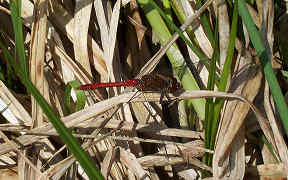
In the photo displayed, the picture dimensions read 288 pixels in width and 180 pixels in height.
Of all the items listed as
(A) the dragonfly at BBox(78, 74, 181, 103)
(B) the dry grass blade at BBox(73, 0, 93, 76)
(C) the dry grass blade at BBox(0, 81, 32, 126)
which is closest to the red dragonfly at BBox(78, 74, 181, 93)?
(A) the dragonfly at BBox(78, 74, 181, 103)

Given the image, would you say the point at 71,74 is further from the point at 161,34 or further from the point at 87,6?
the point at 161,34

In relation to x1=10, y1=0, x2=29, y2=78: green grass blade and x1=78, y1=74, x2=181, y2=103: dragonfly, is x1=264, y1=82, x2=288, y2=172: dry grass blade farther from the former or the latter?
x1=10, y1=0, x2=29, y2=78: green grass blade

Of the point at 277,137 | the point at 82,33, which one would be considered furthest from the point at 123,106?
the point at 277,137

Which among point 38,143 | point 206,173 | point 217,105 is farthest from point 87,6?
point 206,173

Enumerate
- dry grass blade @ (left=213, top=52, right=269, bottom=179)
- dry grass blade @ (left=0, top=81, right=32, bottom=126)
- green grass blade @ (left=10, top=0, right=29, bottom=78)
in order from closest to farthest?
1. green grass blade @ (left=10, top=0, right=29, bottom=78)
2. dry grass blade @ (left=213, top=52, right=269, bottom=179)
3. dry grass blade @ (left=0, top=81, right=32, bottom=126)

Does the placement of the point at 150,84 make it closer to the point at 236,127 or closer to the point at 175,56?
the point at 175,56

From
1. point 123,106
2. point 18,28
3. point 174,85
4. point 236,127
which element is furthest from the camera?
point 123,106

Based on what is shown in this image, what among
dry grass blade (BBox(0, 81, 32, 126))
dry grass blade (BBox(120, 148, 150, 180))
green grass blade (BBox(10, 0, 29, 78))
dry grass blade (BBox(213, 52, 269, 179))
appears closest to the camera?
green grass blade (BBox(10, 0, 29, 78))

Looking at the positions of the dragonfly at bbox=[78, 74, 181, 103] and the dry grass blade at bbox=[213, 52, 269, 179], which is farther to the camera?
the dragonfly at bbox=[78, 74, 181, 103]

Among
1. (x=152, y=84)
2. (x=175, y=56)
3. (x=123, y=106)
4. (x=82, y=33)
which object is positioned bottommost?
(x=123, y=106)
